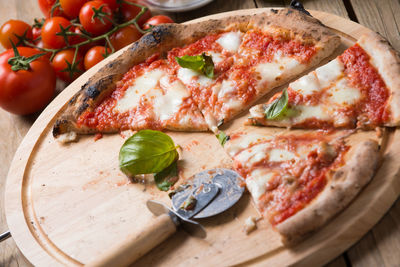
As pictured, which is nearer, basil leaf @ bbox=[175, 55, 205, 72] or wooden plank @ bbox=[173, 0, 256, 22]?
basil leaf @ bbox=[175, 55, 205, 72]

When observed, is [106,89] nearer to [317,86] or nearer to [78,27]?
[78,27]

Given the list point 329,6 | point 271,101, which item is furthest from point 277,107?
point 329,6

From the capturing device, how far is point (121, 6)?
5031mm

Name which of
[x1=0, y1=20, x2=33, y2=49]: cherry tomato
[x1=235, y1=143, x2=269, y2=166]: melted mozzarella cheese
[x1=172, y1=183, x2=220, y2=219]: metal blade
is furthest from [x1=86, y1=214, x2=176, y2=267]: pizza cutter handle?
[x1=0, y1=20, x2=33, y2=49]: cherry tomato

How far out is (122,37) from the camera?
477 cm

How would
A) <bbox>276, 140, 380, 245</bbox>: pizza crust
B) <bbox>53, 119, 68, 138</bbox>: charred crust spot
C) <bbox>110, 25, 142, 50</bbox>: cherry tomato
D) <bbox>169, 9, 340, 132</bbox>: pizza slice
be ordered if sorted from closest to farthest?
<bbox>276, 140, 380, 245</bbox>: pizza crust, <bbox>169, 9, 340, 132</bbox>: pizza slice, <bbox>53, 119, 68, 138</bbox>: charred crust spot, <bbox>110, 25, 142, 50</bbox>: cherry tomato

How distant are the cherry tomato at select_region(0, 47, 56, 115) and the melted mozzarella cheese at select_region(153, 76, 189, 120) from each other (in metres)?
1.17

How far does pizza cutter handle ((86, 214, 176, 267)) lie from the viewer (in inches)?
109

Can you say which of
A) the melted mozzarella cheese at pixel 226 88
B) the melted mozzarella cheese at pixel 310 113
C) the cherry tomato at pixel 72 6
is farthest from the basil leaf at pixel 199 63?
the cherry tomato at pixel 72 6

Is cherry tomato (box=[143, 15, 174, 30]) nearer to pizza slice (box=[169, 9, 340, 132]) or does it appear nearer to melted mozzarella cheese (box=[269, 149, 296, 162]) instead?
pizza slice (box=[169, 9, 340, 132])

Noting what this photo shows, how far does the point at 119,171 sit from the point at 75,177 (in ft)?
1.13

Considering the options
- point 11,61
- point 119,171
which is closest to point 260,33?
point 119,171

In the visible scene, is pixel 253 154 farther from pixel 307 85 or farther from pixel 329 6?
pixel 329 6

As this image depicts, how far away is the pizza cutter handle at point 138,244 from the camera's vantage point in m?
2.78
